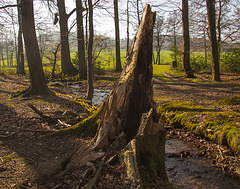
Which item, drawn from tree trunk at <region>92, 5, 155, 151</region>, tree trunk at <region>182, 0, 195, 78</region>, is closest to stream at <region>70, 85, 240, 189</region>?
tree trunk at <region>92, 5, 155, 151</region>

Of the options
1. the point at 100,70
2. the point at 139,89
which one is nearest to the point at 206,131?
the point at 139,89

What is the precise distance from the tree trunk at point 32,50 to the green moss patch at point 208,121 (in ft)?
18.6

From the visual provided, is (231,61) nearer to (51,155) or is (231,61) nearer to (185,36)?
(185,36)

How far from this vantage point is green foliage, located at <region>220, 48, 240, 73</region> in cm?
1505

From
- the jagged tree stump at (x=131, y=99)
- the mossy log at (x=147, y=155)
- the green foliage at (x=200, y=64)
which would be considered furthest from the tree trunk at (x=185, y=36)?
the mossy log at (x=147, y=155)

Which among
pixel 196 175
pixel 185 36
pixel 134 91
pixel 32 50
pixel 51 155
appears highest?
pixel 185 36

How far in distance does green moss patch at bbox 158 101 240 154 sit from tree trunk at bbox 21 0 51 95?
5669mm

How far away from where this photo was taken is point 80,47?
16.5 m

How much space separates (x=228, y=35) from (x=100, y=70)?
13332mm

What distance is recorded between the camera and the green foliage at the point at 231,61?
1505 cm

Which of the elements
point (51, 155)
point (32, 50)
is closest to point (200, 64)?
point (32, 50)

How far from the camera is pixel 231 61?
15297mm

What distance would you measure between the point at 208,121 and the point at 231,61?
12072 millimetres

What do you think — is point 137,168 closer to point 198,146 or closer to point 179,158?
point 179,158
